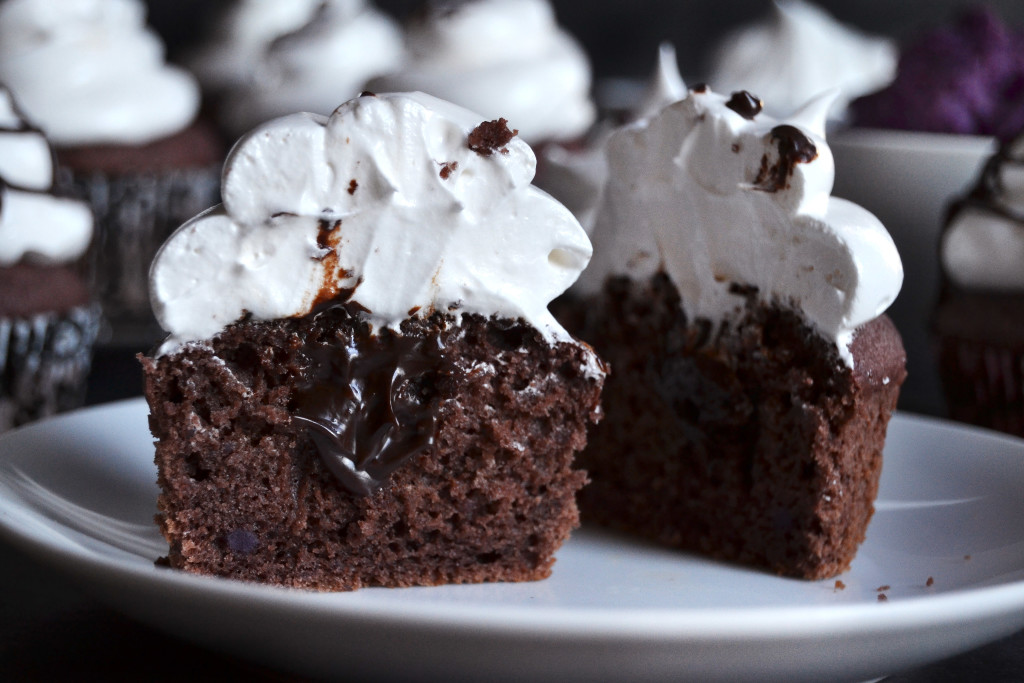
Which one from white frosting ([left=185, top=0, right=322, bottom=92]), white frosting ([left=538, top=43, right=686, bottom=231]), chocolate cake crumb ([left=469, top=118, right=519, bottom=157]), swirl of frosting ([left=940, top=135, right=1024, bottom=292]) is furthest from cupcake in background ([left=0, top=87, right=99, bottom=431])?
swirl of frosting ([left=940, top=135, right=1024, bottom=292])

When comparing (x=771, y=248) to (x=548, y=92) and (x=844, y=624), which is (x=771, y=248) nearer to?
(x=844, y=624)

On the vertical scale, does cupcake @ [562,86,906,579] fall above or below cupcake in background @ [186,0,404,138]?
above

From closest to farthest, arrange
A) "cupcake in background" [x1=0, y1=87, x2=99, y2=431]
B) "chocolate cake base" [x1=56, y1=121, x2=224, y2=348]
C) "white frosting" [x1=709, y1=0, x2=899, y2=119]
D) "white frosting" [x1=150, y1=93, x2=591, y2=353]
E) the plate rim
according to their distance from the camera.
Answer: the plate rim
"white frosting" [x1=150, y1=93, x2=591, y2=353]
"cupcake in background" [x1=0, y1=87, x2=99, y2=431]
"chocolate cake base" [x1=56, y1=121, x2=224, y2=348]
"white frosting" [x1=709, y1=0, x2=899, y2=119]

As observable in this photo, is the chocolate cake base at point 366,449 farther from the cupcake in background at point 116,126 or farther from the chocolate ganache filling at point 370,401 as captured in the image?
the cupcake in background at point 116,126

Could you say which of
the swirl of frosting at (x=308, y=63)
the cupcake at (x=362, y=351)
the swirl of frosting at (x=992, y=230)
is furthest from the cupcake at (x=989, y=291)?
the swirl of frosting at (x=308, y=63)

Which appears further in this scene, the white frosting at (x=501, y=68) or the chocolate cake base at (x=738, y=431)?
the white frosting at (x=501, y=68)

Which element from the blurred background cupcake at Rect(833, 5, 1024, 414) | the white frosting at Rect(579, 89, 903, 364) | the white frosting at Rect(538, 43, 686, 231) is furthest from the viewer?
the blurred background cupcake at Rect(833, 5, 1024, 414)

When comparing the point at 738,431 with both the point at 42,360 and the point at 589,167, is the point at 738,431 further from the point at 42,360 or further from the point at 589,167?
the point at 42,360

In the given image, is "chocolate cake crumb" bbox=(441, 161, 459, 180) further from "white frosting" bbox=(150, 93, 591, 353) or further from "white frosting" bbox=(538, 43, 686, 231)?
"white frosting" bbox=(538, 43, 686, 231)
